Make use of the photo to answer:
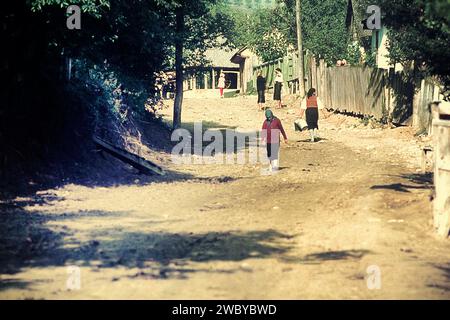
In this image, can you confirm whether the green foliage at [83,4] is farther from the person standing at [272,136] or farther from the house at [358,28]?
the house at [358,28]

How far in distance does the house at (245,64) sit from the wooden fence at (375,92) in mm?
19991

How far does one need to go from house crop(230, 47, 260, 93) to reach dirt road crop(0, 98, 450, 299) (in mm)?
42534

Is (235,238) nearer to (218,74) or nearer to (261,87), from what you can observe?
(261,87)

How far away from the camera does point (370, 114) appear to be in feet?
96.3

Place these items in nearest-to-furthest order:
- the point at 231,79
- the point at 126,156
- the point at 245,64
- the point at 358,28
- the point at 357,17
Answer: the point at 126,156 → the point at 358,28 → the point at 357,17 → the point at 245,64 → the point at 231,79

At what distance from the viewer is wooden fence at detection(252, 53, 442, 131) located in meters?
24.3

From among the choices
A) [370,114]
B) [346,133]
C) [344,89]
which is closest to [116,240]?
[346,133]

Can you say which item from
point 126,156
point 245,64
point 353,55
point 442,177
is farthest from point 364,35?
point 442,177

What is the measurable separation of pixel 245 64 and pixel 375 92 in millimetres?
36101

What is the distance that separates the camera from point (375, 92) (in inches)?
1131

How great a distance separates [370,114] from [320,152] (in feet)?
25.7

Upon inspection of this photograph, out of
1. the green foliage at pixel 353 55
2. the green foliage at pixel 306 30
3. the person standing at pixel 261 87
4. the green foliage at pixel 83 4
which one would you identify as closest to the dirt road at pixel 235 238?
the green foliage at pixel 83 4

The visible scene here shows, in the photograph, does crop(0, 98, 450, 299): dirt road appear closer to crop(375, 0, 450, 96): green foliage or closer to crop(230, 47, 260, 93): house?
crop(375, 0, 450, 96): green foliage

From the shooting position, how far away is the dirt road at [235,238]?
→ 25.5ft
